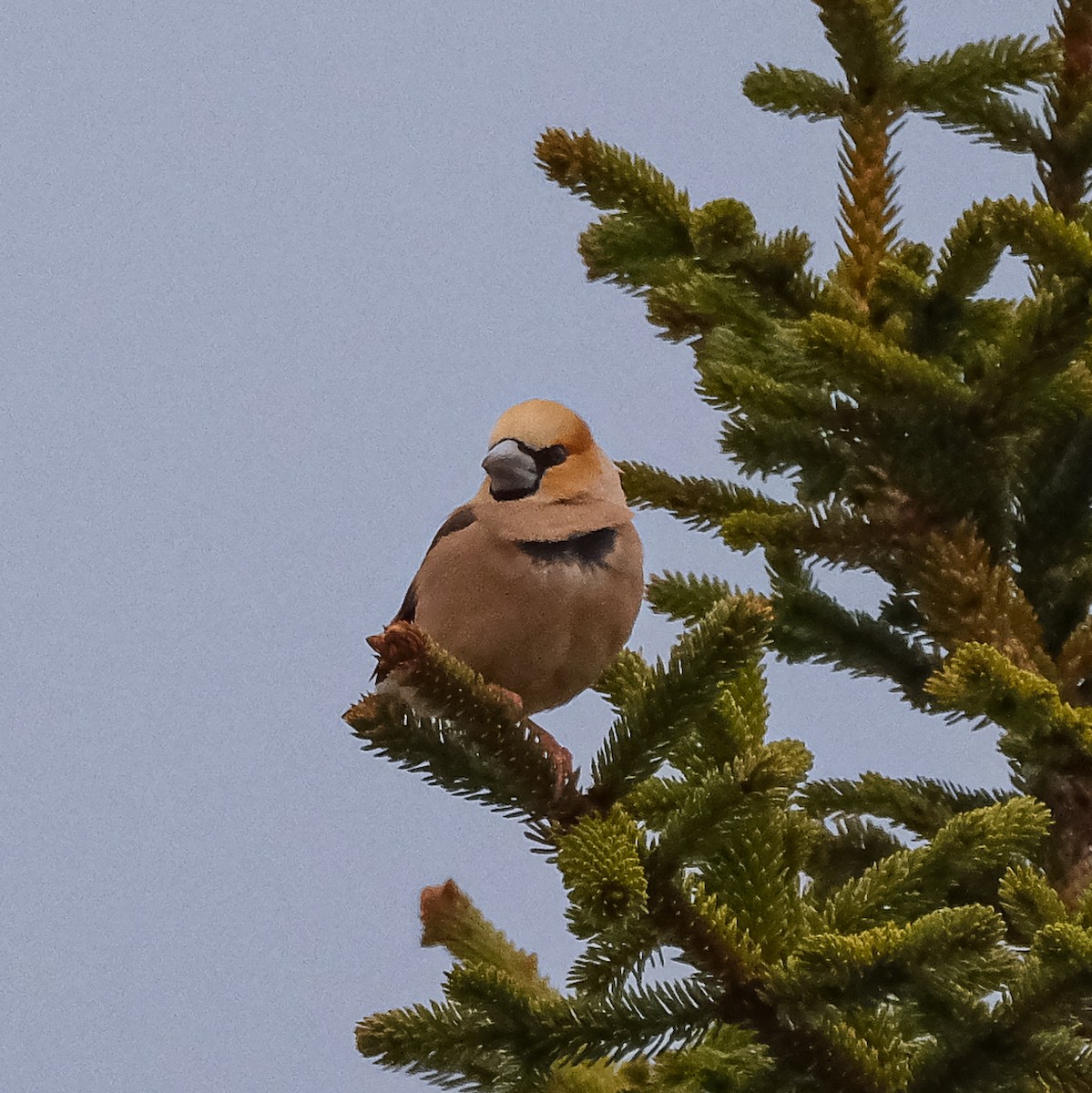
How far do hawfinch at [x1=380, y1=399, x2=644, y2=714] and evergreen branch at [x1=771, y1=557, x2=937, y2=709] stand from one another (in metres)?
0.28

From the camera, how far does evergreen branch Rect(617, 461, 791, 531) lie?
1734 mm

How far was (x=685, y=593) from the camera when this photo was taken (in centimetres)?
172

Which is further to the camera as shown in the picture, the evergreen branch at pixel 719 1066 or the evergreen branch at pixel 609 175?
the evergreen branch at pixel 609 175

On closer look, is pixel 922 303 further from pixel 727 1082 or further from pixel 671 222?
pixel 727 1082

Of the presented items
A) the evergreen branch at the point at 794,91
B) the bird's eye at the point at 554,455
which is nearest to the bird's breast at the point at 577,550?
→ the bird's eye at the point at 554,455

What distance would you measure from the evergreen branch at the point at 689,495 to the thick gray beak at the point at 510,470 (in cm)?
32

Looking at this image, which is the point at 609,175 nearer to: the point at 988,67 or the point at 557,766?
the point at 988,67

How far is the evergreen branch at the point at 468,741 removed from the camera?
1168mm

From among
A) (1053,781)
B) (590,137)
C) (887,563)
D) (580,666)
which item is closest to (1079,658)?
(1053,781)

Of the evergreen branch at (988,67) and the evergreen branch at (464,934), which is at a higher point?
the evergreen branch at (988,67)

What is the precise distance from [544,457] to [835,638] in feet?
1.44

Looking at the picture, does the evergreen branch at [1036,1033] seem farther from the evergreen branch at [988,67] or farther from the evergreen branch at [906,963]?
the evergreen branch at [988,67]

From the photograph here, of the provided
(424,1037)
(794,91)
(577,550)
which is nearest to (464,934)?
(424,1037)

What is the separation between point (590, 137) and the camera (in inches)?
64.2
